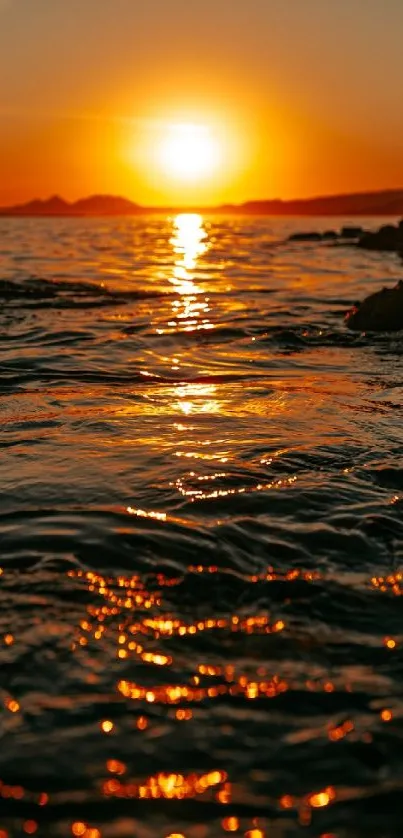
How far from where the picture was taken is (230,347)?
13.7m

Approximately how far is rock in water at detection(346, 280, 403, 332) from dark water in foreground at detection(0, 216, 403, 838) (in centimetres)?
569

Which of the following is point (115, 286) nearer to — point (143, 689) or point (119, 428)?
point (119, 428)

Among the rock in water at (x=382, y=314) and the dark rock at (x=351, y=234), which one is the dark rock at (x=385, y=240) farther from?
the rock in water at (x=382, y=314)

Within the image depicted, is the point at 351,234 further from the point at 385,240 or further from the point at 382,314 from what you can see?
the point at 382,314

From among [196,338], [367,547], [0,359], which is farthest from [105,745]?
[196,338]

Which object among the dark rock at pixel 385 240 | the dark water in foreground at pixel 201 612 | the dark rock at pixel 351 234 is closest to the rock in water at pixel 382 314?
the dark water in foreground at pixel 201 612

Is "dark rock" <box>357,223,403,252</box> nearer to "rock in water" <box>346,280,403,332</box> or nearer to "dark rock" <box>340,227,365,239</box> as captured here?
"dark rock" <box>340,227,365,239</box>

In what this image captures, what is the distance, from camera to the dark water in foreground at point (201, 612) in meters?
2.78

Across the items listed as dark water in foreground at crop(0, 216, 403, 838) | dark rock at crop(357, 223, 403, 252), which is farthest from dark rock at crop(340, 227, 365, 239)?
dark water in foreground at crop(0, 216, 403, 838)

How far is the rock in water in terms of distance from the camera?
49.4ft

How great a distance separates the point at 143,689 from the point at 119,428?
171 inches

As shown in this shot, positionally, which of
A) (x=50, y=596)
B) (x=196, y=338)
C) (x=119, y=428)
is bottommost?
(x=50, y=596)

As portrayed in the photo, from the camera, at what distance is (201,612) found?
13.0 ft

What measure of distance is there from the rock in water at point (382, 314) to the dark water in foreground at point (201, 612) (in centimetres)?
569
